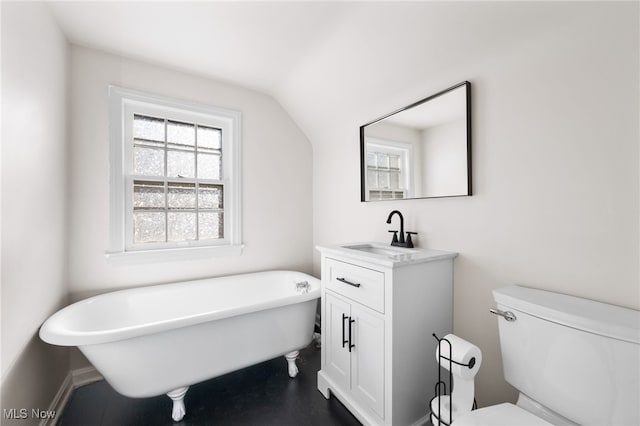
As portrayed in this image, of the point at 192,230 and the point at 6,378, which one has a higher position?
the point at 192,230

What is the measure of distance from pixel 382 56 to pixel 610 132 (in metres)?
1.19

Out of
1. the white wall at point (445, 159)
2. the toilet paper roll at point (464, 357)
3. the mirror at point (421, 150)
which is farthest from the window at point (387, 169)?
the toilet paper roll at point (464, 357)

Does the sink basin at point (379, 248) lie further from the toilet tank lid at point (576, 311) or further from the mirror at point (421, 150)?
the toilet tank lid at point (576, 311)

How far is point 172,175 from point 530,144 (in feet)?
8.19

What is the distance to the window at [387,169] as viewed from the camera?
1799 millimetres

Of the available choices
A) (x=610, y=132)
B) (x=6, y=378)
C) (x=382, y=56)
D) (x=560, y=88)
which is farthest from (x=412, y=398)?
(x=382, y=56)

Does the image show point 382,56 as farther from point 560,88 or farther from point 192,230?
point 192,230

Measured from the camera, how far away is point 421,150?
1.69 m

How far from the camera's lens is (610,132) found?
3.22 ft

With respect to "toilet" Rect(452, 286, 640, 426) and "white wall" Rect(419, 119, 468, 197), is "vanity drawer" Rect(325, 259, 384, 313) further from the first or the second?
"white wall" Rect(419, 119, 468, 197)

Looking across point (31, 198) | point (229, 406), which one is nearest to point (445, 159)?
point (229, 406)

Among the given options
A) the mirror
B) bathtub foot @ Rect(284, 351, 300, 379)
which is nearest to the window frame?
the mirror

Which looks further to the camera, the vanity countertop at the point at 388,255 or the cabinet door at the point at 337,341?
the cabinet door at the point at 337,341

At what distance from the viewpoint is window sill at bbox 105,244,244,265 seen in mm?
2031
